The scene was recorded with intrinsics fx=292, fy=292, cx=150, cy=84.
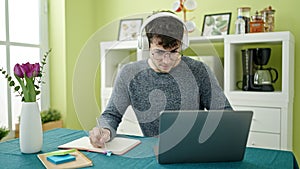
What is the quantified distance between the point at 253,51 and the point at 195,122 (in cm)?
154

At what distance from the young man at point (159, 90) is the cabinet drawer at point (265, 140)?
0.95 meters

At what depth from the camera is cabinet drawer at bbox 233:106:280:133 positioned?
7.12 ft

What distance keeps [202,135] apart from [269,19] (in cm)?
167

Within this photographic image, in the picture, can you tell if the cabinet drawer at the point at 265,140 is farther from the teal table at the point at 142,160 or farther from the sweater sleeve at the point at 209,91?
the teal table at the point at 142,160

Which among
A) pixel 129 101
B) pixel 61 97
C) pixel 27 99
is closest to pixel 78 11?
pixel 61 97

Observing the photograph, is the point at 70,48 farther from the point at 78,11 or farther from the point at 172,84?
the point at 172,84

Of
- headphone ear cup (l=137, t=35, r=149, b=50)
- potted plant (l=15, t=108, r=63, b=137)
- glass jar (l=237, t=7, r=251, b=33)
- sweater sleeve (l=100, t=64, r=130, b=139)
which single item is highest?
glass jar (l=237, t=7, r=251, b=33)

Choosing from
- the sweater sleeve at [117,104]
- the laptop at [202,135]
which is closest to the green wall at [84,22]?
the sweater sleeve at [117,104]

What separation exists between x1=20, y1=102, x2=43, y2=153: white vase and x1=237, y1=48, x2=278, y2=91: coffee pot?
1.67 metres

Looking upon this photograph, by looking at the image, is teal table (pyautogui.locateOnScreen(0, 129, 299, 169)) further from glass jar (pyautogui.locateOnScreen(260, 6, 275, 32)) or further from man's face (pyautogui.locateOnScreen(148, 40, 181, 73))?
glass jar (pyautogui.locateOnScreen(260, 6, 275, 32))

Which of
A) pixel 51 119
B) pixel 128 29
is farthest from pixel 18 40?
pixel 128 29

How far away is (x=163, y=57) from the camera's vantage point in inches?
53.5

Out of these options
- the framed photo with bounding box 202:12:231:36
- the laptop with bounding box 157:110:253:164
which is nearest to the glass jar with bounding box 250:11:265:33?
the framed photo with bounding box 202:12:231:36

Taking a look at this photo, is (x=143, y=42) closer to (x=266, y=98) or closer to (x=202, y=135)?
(x=202, y=135)
